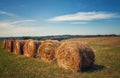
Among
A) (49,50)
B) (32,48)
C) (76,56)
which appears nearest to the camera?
(76,56)

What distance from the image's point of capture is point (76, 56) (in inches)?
507

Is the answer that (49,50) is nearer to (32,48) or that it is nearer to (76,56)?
(32,48)

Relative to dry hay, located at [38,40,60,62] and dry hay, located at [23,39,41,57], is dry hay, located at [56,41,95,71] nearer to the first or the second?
dry hay, located at [38,40,60,62]

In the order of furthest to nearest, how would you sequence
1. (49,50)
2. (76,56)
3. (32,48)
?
(32,48)
(49,50)
(76,56)

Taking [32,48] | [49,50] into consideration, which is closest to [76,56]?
[49,50]

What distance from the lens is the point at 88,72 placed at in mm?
12562

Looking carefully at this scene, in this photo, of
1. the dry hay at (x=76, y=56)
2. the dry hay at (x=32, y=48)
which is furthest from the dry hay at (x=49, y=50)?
the dry hay at (x=76, y=56)

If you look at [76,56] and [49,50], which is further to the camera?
[49,50]

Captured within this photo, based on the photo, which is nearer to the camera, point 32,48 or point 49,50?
point 49,50

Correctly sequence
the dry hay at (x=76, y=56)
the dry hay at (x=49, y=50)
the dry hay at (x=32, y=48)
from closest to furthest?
the dry hay at (x=76, y=56)
the dry hay at (x=49, y=50)
the dry hay at (x=32, y=48)

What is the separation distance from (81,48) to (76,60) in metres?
0.87

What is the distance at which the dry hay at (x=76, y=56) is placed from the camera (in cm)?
1279

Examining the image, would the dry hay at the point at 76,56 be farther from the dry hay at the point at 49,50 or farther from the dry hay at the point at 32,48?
the dry hay at the point at 32,48

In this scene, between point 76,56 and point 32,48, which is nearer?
point 76,56
